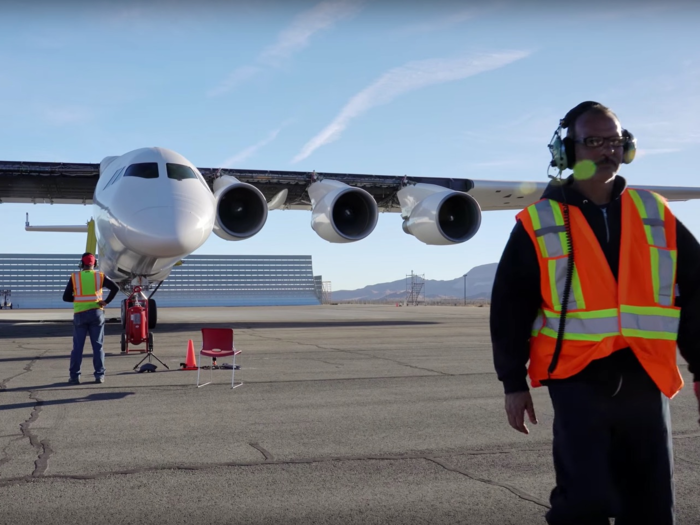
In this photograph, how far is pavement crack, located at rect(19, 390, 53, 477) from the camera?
13.5ft

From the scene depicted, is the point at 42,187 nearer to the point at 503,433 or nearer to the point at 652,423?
the point at 503,433

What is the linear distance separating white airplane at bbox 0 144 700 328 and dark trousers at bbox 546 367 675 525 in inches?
370

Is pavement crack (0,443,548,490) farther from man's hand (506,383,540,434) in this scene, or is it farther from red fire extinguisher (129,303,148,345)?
red fire extinguisher (129,303,148,345)

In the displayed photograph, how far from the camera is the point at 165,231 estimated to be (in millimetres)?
11000

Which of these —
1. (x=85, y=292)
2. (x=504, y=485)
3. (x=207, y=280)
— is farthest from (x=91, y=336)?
(x=207, y=280)

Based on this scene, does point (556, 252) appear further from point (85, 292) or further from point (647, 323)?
point (85, 292)

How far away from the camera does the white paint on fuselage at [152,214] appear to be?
1114 centimetres

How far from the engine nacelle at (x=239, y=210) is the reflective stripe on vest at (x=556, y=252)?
13497 millimetres

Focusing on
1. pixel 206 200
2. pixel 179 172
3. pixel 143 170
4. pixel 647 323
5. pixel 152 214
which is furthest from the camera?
pixel 179 172

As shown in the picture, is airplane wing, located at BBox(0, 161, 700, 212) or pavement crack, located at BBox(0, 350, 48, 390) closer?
pavement crack, located at BBox(0, 350, 48, 390)

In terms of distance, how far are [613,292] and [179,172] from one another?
10920 millimetres

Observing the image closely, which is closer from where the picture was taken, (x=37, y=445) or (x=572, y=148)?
(x=572, y=148)

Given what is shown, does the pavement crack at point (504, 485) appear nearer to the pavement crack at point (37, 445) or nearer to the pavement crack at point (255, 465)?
the pavement crack at point (255, 465)

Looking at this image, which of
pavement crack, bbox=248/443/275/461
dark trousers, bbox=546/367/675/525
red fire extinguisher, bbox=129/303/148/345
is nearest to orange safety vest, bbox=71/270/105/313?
red fire extinguisher, bbox=129/303/148/345
